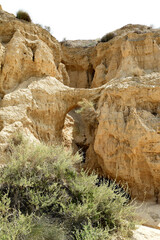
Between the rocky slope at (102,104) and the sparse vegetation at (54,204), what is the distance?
2.22 meters

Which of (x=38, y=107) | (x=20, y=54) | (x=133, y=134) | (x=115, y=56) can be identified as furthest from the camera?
(x=115, y=56)

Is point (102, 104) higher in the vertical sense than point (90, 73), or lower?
lower

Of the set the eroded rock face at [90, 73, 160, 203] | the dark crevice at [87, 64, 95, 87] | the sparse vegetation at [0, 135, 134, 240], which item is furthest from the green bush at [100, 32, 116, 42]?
the sparse vegetation at [0, 135, 134, 240]

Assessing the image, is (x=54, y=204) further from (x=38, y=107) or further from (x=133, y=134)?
(x=38, y=107)

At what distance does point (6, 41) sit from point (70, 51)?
924 cm

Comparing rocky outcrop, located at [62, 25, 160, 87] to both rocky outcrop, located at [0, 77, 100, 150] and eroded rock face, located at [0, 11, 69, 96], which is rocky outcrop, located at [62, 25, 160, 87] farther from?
eroded rock face, located at [0, 11, 69, 96]

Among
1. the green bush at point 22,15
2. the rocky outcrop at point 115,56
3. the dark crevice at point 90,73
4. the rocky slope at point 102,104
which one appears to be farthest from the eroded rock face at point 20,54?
the dark crevice at point 90,73

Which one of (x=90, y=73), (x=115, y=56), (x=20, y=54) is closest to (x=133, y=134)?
(x=20, y=54)

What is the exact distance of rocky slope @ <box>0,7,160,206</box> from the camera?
756 centimetres

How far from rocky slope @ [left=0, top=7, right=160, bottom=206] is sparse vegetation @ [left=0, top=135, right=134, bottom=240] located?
2.22 metres

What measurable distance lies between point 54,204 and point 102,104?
5.68 m

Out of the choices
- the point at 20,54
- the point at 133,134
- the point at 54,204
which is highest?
the point at 20,54

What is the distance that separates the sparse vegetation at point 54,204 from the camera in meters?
3.49

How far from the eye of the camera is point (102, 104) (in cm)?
901
